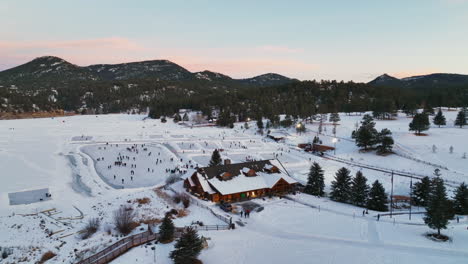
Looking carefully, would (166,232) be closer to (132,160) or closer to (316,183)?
(316,183)

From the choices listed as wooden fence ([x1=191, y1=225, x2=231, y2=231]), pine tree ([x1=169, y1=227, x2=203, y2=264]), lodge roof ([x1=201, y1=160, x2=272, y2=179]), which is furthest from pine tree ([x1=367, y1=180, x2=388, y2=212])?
pine tree ([x1=169, y1=227, x2=203, y2=264])

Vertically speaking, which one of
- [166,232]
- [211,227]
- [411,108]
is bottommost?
[211,227]

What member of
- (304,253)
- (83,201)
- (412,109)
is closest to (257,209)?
(304,253)

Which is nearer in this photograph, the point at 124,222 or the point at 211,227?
the point at 124,222

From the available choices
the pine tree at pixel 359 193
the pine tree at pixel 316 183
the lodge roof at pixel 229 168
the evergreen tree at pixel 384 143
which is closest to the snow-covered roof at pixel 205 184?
the lodge roof at pixel 229 168

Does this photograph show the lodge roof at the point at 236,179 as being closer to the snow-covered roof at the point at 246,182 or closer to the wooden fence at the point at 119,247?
the snow-covered roof at the point at 246,182

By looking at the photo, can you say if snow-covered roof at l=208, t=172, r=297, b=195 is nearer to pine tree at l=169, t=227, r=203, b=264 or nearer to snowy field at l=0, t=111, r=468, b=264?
snowy field at l=0, t=111, r=468, b=264

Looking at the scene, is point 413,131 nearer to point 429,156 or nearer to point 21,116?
point 429,156

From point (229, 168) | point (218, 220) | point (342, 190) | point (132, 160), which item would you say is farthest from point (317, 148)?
point (218, 220)
